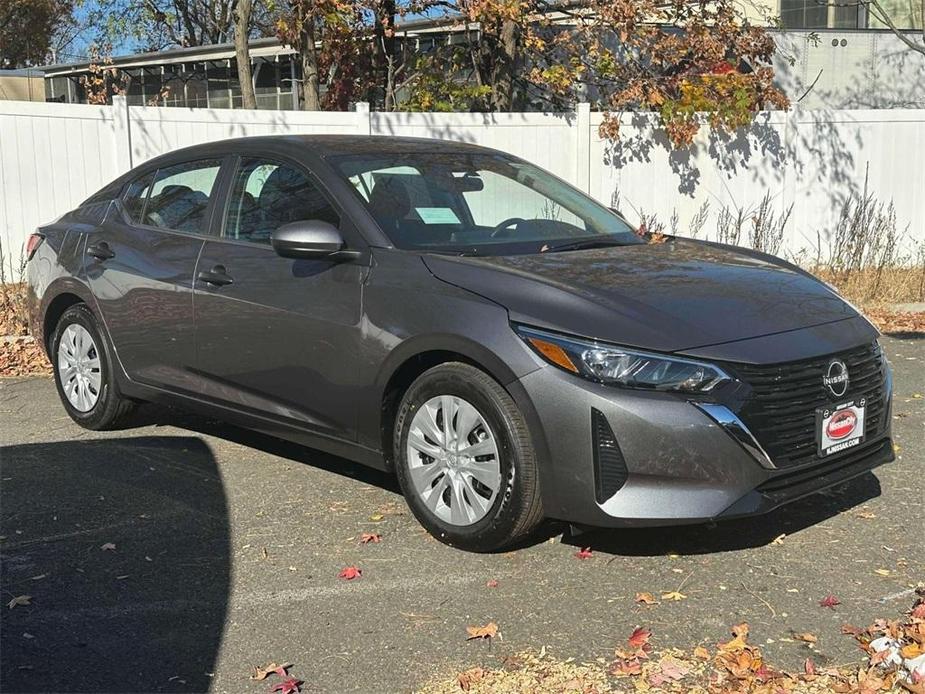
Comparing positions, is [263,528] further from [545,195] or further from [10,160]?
[10,160]

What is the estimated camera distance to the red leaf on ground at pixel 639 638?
347cm

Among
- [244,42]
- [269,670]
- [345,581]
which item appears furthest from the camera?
[244,42]

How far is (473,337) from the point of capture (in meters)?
4.08

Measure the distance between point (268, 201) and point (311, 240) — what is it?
0.77 meters

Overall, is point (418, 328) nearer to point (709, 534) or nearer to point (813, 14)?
point (709, 534)

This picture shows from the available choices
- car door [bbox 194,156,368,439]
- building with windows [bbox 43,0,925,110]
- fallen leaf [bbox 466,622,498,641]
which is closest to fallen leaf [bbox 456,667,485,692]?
fallen leaf [bbox 466,622,498,641]

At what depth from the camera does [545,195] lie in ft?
18.3

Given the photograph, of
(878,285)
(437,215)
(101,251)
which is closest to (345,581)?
(437,215)

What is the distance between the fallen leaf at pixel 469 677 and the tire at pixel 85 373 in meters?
3.40

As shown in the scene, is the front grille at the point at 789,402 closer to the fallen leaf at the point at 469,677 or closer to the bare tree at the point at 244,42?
the fallen leaf at the point at 469,677

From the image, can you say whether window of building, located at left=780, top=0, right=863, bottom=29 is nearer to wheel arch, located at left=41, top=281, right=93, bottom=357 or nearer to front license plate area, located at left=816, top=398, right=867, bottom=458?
wheel arch, located at left=41, top=281, right=93, bottom=357

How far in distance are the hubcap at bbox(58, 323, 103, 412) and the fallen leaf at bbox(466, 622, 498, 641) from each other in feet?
11.0

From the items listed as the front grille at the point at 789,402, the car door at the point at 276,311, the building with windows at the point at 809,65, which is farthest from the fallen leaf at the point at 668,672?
the building with windows at the point at 809,65

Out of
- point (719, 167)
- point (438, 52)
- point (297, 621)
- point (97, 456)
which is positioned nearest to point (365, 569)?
point (297, 621)
